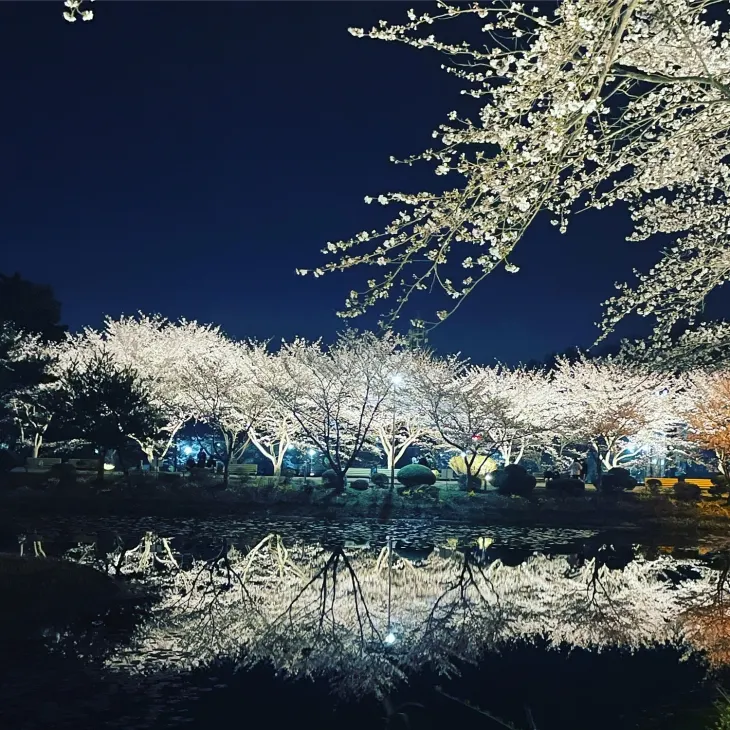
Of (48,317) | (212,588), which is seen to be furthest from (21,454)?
(212,588)

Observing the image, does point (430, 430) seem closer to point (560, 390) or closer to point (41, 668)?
point (560, 390)

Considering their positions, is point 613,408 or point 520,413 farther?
point 613,408

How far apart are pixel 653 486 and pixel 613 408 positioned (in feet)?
14.3

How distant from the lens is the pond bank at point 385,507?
84.4 feet

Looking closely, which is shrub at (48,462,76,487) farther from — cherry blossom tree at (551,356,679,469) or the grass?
cherry blossom tree at (551,356,679,469)

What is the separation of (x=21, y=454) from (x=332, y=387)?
19950 millimetres

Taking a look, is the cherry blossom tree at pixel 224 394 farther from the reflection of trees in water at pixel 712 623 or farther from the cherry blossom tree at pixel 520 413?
the reflection of trees in water at pixel 712 623

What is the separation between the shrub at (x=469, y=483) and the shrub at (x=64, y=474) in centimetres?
1745

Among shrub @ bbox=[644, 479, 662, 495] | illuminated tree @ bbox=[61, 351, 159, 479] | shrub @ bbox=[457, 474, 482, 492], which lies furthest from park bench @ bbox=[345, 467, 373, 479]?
shrub @ bbox=[644, 479, 662, 495]

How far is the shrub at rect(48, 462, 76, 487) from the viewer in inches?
1093

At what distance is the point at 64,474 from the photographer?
28.5 m

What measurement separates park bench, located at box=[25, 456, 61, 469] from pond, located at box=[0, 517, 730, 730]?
53.2 ft

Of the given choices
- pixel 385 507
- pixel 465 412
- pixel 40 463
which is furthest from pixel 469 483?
pixel 40 463

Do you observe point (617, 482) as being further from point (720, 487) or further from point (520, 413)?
point (520, 413)
